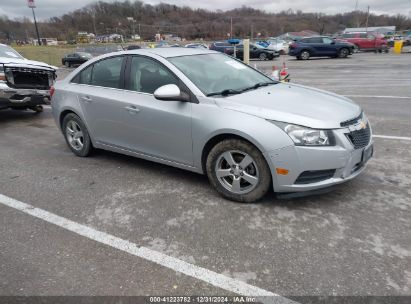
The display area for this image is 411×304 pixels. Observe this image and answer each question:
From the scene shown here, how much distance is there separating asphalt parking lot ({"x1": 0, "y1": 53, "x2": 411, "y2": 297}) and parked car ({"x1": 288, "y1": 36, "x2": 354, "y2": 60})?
879 inches

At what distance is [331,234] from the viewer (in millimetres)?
3043

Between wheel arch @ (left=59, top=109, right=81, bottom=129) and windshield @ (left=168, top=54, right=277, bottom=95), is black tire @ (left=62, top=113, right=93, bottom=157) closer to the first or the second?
wheel arch @ (left=59, top=109, right=81, bottom=129)

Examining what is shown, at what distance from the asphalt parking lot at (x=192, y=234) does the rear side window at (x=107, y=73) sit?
44.8 inches

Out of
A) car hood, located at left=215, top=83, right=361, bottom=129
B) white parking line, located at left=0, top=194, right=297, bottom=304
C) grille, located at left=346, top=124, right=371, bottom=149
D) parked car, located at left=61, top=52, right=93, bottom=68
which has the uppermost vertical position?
car hood, located at left=215, top=83, right=361, bottom=129

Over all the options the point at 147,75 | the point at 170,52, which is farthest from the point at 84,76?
the point at 170,52

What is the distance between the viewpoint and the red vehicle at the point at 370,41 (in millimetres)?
28594

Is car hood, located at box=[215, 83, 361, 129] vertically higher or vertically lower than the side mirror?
lower

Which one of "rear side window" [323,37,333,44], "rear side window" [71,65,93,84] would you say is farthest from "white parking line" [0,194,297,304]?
"rear side window" [323,37,333,44]

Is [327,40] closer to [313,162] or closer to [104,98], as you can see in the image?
[104,98]

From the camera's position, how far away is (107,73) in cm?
469

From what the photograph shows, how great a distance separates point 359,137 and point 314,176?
0.65m

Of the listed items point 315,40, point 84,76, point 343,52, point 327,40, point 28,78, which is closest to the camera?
point 84,76

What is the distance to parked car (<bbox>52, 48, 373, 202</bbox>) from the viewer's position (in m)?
3.23

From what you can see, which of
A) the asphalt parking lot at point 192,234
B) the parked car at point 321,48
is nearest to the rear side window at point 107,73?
the asphalt parking lot at point 192,234
